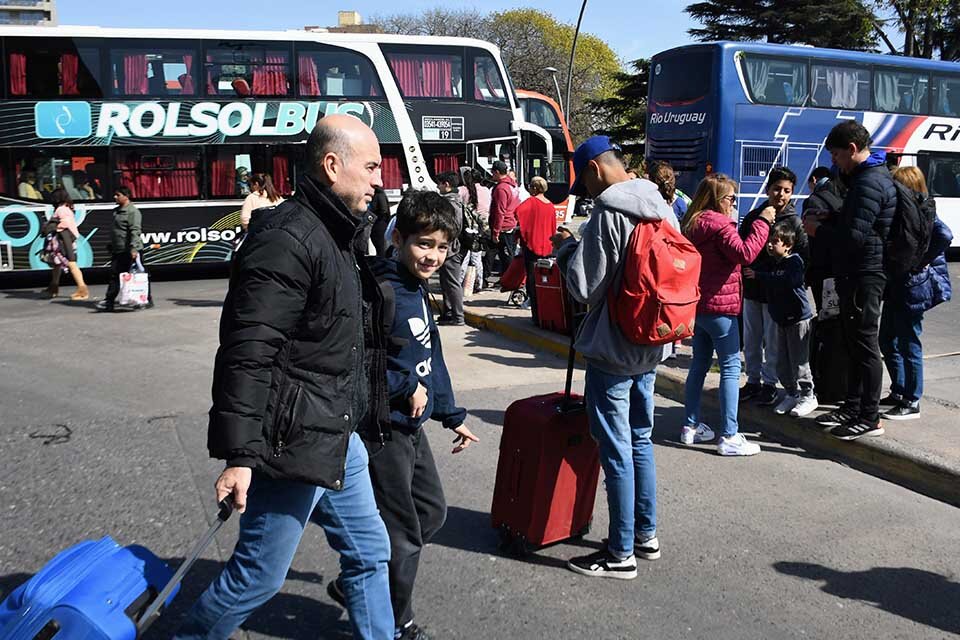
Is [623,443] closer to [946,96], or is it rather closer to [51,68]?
[51,68]

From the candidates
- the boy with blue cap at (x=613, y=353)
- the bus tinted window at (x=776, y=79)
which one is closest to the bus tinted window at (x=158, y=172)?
the bus tinted window at (x=776, y=79)

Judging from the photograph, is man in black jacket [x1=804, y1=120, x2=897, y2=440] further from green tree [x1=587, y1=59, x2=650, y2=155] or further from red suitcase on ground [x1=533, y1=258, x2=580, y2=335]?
green tree [x1=587, y1=59, x2=650, y2=155]

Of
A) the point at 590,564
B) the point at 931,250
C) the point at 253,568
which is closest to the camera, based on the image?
the point at 253,568

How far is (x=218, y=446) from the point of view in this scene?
2.32m

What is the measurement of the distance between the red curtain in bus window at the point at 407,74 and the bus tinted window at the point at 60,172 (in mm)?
4964

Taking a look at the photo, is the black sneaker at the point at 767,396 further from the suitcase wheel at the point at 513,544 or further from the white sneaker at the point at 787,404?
the suitcase wheel at the point at 513,544

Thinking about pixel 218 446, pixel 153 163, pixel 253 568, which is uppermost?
pixel 153 163

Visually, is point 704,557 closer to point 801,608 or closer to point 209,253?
point 801,608

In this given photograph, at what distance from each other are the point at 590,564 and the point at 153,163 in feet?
41.6

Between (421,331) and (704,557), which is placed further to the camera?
(704,557)

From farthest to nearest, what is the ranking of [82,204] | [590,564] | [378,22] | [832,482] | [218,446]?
1. [378,22]
2. [82,204]
3. [832,482]
4. [590,564]
5. [218,446]

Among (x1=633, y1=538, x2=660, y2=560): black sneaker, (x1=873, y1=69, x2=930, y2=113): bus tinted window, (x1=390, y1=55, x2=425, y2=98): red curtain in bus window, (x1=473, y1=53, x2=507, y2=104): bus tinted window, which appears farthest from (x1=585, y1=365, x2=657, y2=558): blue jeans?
(x1=873, y1=69, x2=930, y2=113): bus tinted window

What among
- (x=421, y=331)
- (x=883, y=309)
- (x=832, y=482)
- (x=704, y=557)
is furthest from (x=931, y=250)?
(x=421, y=331)

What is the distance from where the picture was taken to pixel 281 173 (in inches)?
603
